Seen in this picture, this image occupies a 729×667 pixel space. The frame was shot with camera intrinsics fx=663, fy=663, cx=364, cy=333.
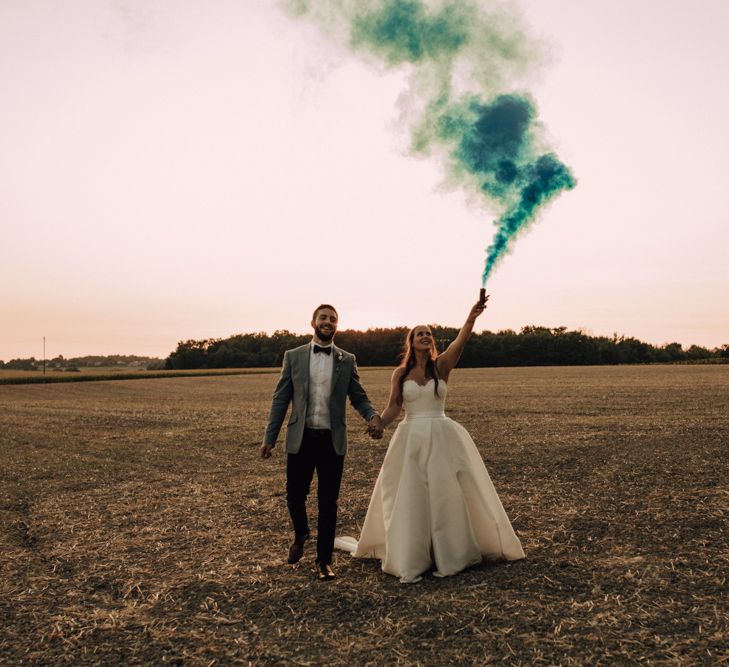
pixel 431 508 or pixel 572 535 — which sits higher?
pixel 431 508

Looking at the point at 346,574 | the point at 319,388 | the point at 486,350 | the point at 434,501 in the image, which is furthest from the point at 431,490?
the point at 486,350

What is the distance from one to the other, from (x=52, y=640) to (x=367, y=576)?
8.90 ft

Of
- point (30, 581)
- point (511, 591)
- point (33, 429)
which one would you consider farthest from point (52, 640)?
point (33, 429)

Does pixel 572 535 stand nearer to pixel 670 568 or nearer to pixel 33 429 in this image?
pixel 670 568

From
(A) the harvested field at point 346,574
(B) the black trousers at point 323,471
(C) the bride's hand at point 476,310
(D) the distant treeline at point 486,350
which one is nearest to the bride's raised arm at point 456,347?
(C) the bride's hand at point 476,310

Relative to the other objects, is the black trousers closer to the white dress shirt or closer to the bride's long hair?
the white dress shirt

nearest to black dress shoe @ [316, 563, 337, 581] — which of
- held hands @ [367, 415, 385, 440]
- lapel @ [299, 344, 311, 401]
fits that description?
held hands @ [367, 415, 385, 440]

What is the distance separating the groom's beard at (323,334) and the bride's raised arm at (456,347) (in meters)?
1.13

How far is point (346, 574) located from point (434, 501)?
3.68 feet

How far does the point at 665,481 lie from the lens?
10602 mm

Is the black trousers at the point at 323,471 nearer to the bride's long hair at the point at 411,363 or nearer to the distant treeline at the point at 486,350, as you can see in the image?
the bride's long hair at the point at 411,363

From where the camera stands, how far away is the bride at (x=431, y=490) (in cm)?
625

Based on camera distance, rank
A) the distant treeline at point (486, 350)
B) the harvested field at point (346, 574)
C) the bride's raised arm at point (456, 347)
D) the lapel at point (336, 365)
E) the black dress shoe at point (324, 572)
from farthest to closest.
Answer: the distant treeline at point (486, 350) < the bride's raised arm at point (456, 347) < the lapel at point (336, 365) < the black dress shoe at point (324, 572) < the harvested field at point (346, 574)

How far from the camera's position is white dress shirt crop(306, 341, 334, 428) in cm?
634
